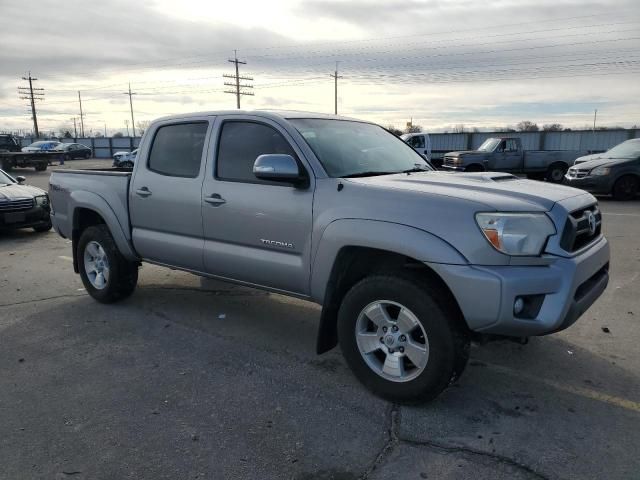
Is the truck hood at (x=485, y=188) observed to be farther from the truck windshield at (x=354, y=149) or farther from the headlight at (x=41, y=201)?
the headlight at (x=41, y=201)

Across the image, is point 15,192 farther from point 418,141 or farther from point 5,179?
point 418,141

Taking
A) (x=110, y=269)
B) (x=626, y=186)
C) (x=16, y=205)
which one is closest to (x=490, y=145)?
(x=626, y=186)

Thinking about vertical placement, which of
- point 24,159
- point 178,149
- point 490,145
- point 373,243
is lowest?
point 24,159

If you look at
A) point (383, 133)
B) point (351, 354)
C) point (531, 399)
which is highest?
point (383, 133)

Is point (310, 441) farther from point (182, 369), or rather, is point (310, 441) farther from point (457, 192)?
point (457, 192)

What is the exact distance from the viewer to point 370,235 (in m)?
3.30

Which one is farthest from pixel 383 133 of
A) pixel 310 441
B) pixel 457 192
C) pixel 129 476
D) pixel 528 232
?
pixel 129 476

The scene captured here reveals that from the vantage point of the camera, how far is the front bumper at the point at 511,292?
289 cm

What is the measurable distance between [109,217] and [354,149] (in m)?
2.70

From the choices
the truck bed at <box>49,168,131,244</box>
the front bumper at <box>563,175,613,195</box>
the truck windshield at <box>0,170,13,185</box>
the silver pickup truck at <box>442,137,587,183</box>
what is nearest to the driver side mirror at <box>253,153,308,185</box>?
the truck bed at <box>49,168,131,244</box>

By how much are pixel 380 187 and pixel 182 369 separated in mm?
2042

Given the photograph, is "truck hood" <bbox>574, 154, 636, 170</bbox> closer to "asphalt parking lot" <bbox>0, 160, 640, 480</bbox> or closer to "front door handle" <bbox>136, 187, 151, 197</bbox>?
"asphalt parking lot" <bbox>0, 160, 640, 480</bbox>

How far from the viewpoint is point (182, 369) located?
3.98 metres

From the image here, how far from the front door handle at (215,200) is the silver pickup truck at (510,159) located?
591 inches
